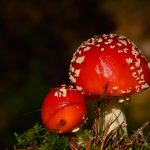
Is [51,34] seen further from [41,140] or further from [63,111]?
[63,111]

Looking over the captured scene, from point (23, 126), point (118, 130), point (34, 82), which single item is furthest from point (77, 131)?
point (34, 82)

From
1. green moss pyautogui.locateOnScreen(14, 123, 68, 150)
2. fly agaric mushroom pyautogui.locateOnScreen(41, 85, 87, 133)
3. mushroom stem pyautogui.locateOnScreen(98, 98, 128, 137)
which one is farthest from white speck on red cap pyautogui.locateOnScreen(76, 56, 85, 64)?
green moss pyautogui.locateOnScreen(14, 123, 68, 150)

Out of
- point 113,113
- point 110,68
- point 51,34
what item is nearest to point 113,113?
point 113,113

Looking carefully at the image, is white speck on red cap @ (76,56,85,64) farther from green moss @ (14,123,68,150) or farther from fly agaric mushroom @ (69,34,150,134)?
green moss @ (14,123,68,150)

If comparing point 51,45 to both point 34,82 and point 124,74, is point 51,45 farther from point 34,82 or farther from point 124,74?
point 124,74

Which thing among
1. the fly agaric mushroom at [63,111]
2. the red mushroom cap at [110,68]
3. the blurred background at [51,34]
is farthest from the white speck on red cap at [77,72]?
the blurred background at [51,34]

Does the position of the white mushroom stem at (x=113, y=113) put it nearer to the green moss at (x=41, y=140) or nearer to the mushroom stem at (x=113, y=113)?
the mushroom stem at (x=113, y=113)
